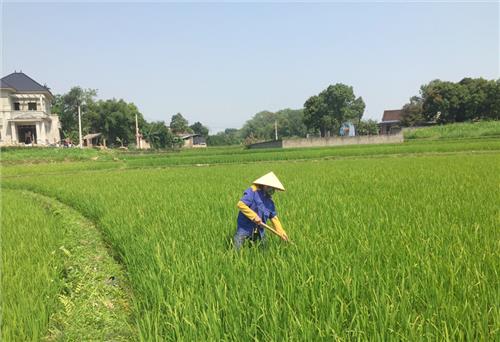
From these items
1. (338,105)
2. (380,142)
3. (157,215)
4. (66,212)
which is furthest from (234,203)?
(338,105)

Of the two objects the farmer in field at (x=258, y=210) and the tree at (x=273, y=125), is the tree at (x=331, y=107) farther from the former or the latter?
the farmer in field at (x=258, y=210)

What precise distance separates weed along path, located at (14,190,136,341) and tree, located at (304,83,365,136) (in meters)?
40.6

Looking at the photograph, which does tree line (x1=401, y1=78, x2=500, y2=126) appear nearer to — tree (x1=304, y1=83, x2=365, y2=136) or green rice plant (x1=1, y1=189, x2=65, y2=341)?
tree (x1=304, y1=83, x2=365, y2=136)

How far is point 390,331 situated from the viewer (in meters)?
1.67

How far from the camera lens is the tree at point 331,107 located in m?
42.8

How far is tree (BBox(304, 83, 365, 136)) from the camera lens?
42.8 meters

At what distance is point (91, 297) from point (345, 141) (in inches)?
1187

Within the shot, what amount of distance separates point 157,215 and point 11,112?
113 ft

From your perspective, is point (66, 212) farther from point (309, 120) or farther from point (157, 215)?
point (309, 120)

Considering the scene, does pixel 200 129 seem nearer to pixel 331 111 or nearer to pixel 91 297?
pixel 331 111

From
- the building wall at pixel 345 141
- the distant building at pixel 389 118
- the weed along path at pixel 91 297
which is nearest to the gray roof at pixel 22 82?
the building wall at pixel 345 141

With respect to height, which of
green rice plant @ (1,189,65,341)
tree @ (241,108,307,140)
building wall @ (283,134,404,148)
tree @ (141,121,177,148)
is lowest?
green rice plant @ (1,189,65,341)

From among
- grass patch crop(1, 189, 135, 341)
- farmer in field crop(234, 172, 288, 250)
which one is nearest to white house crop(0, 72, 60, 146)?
grass patch crop(1, 189, 135, 341)

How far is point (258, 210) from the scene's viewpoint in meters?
3.20
